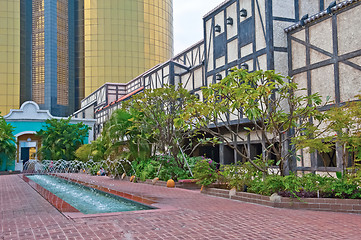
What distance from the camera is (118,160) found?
2323cm

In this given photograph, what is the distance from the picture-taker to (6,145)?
1396 inches

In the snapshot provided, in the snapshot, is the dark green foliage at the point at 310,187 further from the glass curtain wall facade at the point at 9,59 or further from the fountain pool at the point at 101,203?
the glass curtain wall facade at the point at 9,59

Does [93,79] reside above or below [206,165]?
above

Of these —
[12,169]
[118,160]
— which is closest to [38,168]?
[12,169]

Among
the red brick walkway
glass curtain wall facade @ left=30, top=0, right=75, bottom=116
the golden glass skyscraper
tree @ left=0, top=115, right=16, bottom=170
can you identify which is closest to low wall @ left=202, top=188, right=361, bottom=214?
the red brick walkway

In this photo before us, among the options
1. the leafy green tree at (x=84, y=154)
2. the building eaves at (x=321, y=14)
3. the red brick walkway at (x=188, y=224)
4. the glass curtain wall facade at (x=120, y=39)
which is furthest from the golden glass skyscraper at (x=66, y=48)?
the red brick walkway at (x=188, y=224)

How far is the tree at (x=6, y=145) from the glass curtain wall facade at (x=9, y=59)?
44198mm

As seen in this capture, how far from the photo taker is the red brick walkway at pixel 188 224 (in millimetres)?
6922

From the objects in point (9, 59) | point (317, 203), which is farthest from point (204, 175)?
point (9, 59)

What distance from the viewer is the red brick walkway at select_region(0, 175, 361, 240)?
6.92 meters

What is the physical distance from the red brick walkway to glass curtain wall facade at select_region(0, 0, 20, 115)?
74082 mm

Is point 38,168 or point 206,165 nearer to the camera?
point 206,165

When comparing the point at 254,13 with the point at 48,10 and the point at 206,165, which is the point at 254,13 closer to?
the point at 206,165

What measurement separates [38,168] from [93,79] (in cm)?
4278
